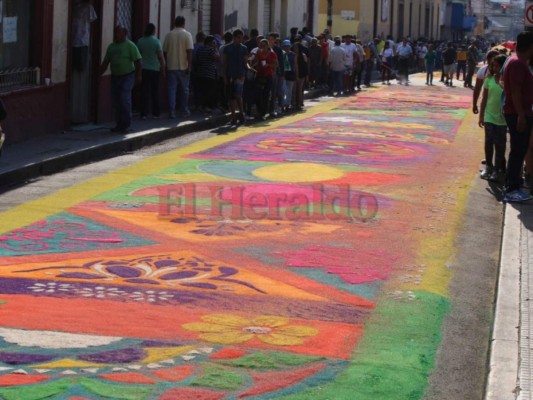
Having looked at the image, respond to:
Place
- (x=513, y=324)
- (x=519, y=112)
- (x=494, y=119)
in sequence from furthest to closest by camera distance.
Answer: (x=494, y=119), (x=519, y=112), (x=513, y=324)

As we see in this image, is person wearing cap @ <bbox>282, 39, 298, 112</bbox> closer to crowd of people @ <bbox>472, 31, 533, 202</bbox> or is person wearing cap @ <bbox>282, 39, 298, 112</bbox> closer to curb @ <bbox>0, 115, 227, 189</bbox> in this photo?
curb @ <bbox>0, 115, 227, 189</bbox>

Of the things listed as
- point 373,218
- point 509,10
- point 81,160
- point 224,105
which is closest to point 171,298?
point 373,218

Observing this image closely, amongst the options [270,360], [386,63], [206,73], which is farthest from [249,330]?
[386,63]

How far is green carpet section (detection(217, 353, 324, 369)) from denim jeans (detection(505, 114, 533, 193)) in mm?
7024

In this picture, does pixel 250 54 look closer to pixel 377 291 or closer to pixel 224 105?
pixel 224 105

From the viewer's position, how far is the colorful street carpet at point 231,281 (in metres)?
6.58

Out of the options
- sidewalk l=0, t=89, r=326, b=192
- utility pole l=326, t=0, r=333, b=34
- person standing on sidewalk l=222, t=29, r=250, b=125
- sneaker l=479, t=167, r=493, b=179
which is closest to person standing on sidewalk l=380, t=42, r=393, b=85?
utility pole l=326, t=0, r=333, b=34

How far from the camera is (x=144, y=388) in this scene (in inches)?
247

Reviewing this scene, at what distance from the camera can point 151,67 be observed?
2192 centimetres

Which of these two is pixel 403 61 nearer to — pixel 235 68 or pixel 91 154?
pixel 235 68

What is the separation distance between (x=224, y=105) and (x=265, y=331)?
17975 millimetres

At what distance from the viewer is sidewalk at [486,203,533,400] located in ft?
21.3

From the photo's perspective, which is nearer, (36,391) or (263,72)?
(36,391)

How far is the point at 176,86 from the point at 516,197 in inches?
440
